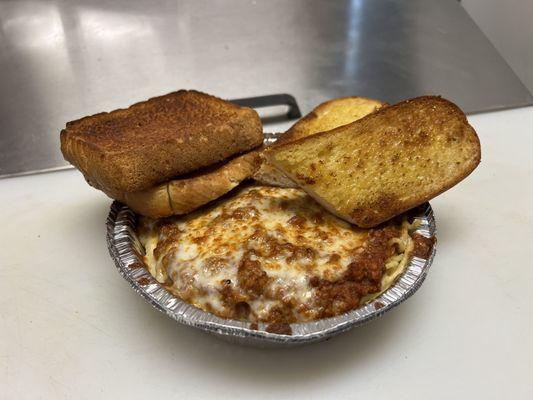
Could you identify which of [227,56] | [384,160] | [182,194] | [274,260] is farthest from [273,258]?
[227,56]

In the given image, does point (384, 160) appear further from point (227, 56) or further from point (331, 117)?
point (227, 56)

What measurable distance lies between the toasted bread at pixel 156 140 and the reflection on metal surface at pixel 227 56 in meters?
0.76

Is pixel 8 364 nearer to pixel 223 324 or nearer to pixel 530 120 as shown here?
pixel 223 324

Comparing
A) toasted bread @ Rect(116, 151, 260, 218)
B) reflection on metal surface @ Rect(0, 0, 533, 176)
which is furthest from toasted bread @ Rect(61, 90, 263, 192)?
reflection on metal surface @ Rect(0, 0, 533, 176)

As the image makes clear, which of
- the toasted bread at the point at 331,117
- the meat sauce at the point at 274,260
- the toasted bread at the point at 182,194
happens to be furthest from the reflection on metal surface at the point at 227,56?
the meat sauce at the point at 274,260

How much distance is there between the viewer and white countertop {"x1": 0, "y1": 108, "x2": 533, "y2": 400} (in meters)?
1.52

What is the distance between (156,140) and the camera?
1683 millimetres

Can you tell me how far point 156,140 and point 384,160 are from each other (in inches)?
25.0

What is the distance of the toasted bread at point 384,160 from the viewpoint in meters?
1.63

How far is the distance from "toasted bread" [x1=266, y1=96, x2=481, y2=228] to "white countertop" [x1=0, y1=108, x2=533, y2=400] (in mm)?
320

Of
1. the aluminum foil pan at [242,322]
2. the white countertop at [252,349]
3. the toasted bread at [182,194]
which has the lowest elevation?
the white countertop at [252,349]

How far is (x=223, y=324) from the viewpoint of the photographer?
54.9 inches

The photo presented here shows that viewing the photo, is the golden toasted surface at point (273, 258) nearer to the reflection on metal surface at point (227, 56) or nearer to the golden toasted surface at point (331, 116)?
the golden toasted surface at point (331, 116)

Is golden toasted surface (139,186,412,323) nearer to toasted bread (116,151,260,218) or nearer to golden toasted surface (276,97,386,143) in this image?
toasted bread (116,151,260,218)
